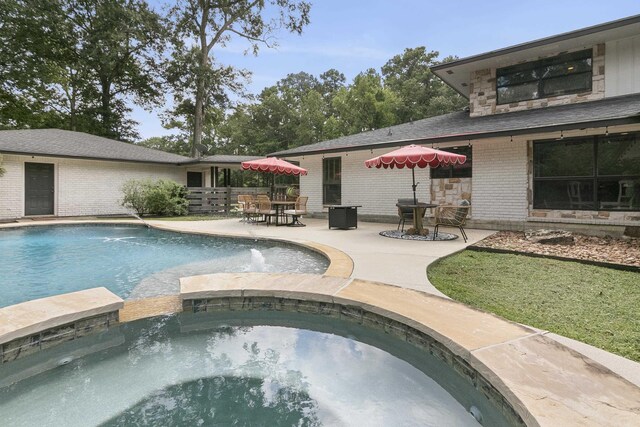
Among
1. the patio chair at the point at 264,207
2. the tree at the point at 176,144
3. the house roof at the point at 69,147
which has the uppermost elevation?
the tree at the point at 176,144

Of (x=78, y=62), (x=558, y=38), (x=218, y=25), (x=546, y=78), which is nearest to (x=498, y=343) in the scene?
(x=558, y=38)

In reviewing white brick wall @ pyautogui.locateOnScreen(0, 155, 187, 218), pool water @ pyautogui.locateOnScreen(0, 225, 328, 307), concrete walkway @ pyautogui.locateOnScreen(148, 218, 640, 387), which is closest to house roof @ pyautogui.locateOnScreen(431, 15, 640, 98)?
concrete walkway @ pyautogui.locateOnScreen(148, 218, 640, 387)

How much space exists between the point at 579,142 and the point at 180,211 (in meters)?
14.2

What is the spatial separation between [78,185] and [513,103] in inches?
660

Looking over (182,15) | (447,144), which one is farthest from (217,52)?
(447,144)

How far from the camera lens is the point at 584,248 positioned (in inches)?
247

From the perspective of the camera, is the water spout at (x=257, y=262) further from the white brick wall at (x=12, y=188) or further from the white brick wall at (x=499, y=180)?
the white brick wall at (x=12, y=188)

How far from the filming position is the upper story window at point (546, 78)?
894 centimetres

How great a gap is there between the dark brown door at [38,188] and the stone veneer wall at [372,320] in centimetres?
1383

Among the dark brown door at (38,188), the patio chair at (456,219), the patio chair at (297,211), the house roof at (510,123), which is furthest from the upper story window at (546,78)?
the dark brown door at (38,188)

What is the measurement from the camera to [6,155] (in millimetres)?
12047

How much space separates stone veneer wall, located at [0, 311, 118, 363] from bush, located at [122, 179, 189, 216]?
39.6 ft

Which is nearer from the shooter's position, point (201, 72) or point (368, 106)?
point (201, 72)

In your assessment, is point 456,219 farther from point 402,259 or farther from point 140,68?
point 140,68
